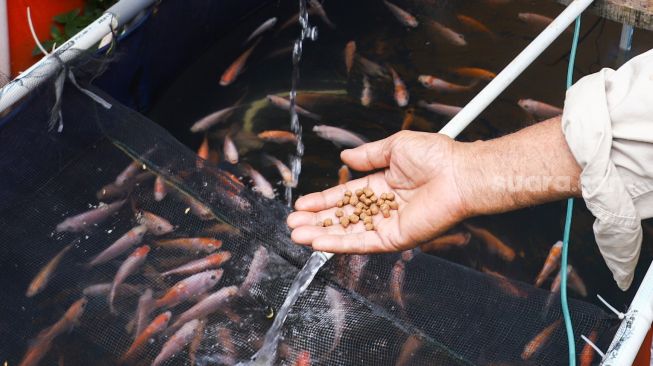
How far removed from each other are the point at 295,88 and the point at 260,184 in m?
0.88

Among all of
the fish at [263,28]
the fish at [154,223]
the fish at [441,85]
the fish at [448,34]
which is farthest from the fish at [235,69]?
the fish at [154,223]

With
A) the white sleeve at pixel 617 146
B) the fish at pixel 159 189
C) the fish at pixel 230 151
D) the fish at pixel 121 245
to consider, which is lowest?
the fish at pixel 230 151

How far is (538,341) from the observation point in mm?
2316

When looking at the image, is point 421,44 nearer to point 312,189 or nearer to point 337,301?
point 312,189

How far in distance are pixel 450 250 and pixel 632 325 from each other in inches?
63.1

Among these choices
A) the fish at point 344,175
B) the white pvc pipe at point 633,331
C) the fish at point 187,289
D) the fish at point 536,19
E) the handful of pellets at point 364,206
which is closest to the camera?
the white pvc pipe at point 633,331

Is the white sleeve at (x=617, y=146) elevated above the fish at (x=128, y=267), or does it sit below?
above

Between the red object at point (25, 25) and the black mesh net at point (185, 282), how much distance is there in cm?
77

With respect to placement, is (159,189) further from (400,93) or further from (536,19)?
(536,19)

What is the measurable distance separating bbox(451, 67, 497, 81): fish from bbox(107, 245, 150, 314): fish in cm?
253

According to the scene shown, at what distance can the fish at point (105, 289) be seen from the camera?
8.20 feet

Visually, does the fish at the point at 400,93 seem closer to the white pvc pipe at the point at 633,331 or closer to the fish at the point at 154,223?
the fish at the point at 154,223

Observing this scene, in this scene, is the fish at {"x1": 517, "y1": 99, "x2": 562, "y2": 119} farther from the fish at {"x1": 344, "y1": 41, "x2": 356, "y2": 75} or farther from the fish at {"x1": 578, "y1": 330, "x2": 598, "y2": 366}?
the fish at {"x1": 578, "y1": 330, "x2": 598, "y2": 366}

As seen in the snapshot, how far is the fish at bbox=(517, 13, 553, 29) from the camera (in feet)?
14.8
